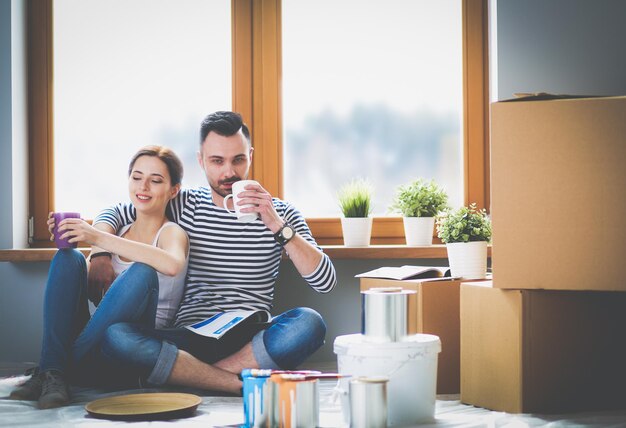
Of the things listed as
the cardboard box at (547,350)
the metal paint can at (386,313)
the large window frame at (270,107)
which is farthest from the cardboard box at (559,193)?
the large window frame at (270,107)

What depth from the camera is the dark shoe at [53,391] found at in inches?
76.3

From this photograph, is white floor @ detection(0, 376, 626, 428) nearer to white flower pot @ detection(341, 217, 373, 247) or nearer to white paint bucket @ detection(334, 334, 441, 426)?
white paint bucket @ detection(334, 334, 441, 426)

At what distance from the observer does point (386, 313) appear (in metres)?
1.74

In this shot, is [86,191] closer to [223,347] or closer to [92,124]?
[92,124]

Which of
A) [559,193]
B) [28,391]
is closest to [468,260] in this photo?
[559,193]

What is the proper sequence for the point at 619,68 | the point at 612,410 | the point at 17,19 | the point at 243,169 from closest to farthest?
the point at 612,410, the point at 243,169, the point at 619,68, the point at 17,19

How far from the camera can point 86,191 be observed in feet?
9.29

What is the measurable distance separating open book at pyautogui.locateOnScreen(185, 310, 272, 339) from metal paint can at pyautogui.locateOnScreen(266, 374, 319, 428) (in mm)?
487

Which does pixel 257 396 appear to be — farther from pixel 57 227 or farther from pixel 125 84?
pixel 125 84

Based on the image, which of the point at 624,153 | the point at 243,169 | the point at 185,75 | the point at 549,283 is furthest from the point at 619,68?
the point at 185,75

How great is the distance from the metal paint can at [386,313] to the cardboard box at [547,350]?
1.03 feet

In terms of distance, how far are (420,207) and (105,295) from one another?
1.12 meters

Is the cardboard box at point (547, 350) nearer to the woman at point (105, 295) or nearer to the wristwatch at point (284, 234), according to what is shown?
the wristwatch at point (284, 234)

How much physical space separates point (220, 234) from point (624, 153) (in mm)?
1222
